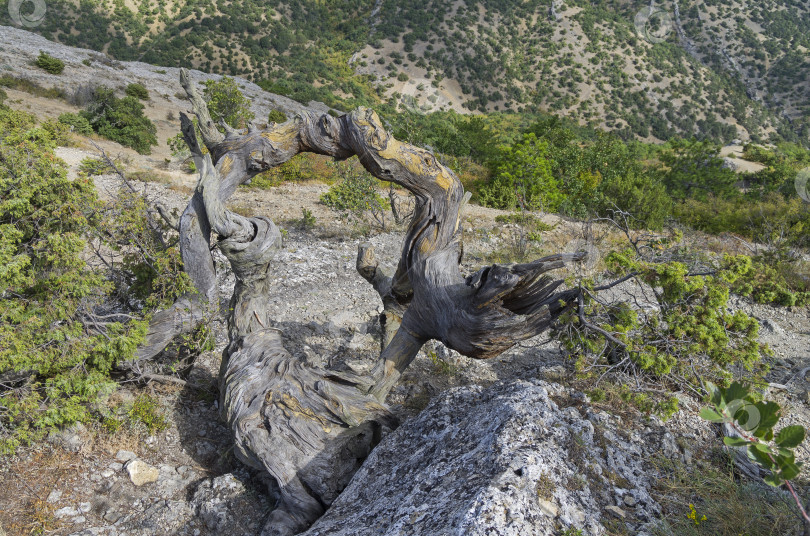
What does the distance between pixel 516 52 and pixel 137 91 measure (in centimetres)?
5365

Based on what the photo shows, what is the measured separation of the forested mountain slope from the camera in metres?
53.9

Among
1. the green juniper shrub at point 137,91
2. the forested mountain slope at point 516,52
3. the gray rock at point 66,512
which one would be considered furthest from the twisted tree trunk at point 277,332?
the forested mountain slope at point 516,52

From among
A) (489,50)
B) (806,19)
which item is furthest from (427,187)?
(806,19)

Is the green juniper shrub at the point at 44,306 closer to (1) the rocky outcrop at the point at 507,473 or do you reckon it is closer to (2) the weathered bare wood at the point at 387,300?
(2) the weathered bare wood at the point at 387,300

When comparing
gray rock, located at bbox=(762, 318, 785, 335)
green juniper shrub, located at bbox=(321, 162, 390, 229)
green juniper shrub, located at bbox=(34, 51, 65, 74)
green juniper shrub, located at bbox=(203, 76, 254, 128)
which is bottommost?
green juniper shrub, located at bbox=(34, 51, 65, 74)

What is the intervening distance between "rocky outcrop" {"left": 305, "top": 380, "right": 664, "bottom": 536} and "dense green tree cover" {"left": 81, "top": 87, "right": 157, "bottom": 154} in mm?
20290

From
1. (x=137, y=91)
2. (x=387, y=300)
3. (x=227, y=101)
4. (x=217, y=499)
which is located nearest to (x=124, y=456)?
(x=217, y=499)

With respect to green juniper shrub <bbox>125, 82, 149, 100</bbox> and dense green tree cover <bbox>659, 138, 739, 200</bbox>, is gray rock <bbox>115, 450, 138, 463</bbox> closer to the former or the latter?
dense green tree cover <bbox>659, 138, 739, 200</bbox>

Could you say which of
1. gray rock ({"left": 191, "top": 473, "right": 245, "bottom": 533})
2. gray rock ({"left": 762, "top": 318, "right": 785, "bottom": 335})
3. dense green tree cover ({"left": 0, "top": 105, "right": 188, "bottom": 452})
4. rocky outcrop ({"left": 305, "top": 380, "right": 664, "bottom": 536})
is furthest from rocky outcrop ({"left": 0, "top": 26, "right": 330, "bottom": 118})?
rocky outcrop ({"left": 305, "top": 380, "right": 664, "bottom": 536})

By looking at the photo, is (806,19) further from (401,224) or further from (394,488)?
(394,488)

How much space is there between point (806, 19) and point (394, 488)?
8517 centimetres

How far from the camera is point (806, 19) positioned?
196ft

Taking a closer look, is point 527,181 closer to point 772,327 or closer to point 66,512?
point 772,327

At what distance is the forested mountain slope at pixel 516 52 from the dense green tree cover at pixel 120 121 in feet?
89.9
